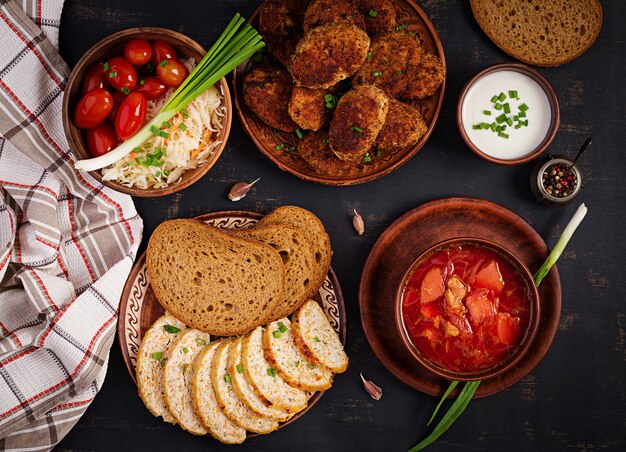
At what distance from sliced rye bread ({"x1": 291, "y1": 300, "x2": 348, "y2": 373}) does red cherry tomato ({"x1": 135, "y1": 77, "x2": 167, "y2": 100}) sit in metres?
1.61

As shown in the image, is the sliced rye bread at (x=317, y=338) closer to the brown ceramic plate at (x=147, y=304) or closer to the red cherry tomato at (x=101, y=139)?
the brown ceramic plate at (x=147, y=304)

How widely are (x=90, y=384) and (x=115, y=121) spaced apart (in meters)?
1.70

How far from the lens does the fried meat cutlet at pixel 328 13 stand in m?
3.39

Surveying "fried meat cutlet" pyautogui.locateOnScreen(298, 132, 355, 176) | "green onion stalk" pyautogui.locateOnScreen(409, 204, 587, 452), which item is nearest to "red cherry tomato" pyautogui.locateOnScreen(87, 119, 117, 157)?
"fried meat cutlet" pyautogui.locateOnScreen(298, 132, 355, 176)

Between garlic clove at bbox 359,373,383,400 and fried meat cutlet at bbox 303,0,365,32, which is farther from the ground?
fried meat cutlet at bbox 303,0,365,32

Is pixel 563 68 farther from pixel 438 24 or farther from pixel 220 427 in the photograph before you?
pixel 220 427

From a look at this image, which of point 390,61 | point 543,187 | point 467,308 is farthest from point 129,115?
point 543,187

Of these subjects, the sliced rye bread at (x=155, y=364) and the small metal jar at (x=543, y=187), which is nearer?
the sliced rye bread at (x=155, y=364)

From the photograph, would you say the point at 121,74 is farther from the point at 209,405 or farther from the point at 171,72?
the point at 209,405

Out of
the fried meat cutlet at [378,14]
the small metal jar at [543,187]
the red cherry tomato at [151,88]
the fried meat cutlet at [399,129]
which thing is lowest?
the small metal jar at [543,187]

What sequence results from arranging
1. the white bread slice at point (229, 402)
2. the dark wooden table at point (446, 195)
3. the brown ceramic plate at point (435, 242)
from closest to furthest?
the white bread slice at point (229, 402) → the brown ceramic plate at point (435, 242) → the dark wooden table at point (446, 195)

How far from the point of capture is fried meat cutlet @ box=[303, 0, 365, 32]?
133 inches

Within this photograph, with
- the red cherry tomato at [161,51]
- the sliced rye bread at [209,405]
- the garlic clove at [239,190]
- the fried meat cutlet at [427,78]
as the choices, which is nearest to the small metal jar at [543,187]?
the fried meat cutlet at [427,78]

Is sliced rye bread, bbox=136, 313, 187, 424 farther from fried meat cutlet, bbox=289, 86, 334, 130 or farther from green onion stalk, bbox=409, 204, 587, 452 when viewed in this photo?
green onion stalk, bbox=409, 204, 587, 452
